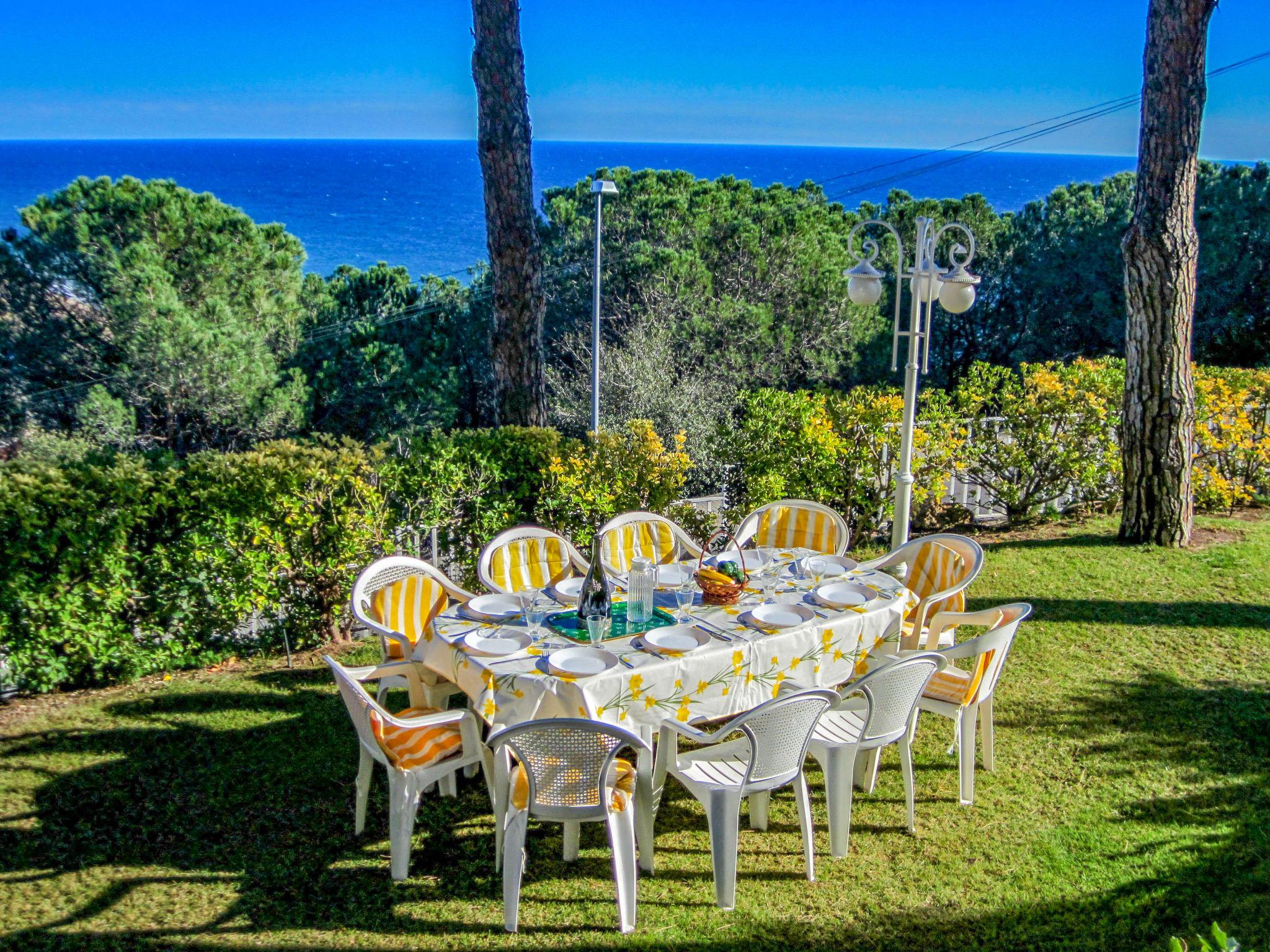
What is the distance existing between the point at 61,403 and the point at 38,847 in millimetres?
13471

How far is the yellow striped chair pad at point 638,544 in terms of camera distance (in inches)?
209

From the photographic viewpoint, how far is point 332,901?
338cm

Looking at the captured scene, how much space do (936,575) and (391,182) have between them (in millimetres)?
129306

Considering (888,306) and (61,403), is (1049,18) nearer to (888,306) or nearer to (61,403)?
(888,306)

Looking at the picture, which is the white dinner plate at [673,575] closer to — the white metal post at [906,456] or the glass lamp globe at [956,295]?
the white metal post at [906,456]

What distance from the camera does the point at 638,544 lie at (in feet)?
17.8

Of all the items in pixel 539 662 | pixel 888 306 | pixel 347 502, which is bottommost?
pixel 539 662

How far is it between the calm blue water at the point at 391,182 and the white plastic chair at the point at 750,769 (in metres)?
32.2

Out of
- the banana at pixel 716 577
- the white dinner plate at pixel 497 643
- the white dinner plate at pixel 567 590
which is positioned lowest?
the white dinner plate at pixel 497 643

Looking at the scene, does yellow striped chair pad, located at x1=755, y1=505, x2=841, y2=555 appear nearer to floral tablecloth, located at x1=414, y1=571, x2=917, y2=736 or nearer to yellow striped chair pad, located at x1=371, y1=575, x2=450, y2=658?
floral tablecloth, located at x1=414, y1=571, x2=917, y2=736

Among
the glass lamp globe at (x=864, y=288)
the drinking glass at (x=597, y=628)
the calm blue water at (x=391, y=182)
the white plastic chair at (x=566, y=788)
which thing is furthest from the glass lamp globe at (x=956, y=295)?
the calm blue water at (x=391, y=182)

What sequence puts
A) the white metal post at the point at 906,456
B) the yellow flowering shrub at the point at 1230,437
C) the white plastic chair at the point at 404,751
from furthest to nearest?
the yellow flowering shrub at the point at 1230,437
the white metal post at the point at 906,456
the white plastic chair at the point at 404,751

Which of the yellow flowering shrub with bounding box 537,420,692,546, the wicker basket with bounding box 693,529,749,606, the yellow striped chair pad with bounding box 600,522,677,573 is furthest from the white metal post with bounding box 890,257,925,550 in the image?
the wicker basket with bounding box 693,529,749,606

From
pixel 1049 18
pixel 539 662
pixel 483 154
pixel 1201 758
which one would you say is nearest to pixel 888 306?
pixel 483 154
